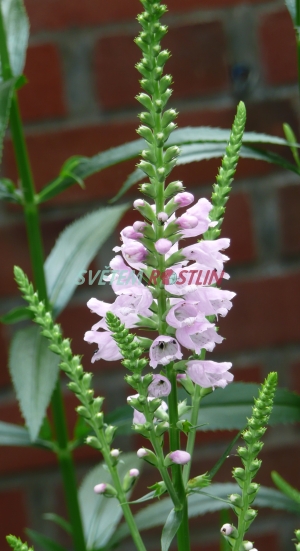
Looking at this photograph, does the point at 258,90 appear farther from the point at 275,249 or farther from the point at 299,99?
the point at 275,249

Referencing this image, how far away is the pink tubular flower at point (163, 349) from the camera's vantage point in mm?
201

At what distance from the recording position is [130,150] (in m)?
0.41

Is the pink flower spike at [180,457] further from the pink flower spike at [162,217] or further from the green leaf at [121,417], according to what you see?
the green leaf at [121,417]

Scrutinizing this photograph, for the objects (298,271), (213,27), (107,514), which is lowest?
(107,514)

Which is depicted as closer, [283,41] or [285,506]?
[285,506]

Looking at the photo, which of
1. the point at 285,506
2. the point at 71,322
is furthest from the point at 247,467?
the point at 71,322

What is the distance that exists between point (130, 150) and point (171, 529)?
0.26 m

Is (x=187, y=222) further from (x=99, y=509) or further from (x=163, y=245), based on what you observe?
(x=99, y=509)

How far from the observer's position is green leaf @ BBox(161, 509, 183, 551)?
0.20m

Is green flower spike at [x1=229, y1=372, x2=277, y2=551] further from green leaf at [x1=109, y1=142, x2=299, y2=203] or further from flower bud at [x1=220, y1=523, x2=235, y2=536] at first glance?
green leaf at [x1=109, y1=142, x2=299, y2=203]

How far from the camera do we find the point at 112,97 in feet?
1.97

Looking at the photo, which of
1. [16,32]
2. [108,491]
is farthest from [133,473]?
[16,32]

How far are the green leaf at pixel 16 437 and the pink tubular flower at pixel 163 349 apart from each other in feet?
0.82

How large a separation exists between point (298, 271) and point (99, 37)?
0.97 ft
